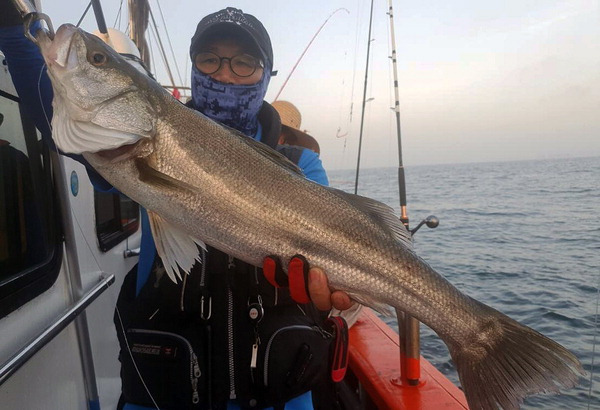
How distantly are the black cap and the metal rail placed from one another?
1865 mm

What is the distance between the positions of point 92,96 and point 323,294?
5.40 ft

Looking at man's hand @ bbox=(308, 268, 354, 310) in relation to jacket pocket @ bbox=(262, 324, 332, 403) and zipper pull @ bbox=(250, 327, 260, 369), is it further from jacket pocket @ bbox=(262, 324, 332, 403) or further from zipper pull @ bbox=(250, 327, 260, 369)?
zipper pull @ bbox=(250, 327, 260, 369)

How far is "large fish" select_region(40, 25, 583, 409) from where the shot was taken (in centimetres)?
211

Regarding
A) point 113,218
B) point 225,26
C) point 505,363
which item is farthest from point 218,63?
point 505,363

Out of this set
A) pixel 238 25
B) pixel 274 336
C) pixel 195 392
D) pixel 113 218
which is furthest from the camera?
pixel 113 218

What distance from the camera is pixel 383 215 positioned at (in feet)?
8.01

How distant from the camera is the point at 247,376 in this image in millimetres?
2424

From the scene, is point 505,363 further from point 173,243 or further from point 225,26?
point 225,26

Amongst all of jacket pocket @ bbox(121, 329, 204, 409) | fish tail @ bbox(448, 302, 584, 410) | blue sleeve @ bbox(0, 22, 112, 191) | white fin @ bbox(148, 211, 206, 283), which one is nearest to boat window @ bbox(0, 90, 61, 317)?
blue sleeve @ bbox(0, 22, 112, 191)

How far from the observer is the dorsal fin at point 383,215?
7.84ft

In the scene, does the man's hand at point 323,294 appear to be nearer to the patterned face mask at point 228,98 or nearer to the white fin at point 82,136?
the white fin at point 82,136

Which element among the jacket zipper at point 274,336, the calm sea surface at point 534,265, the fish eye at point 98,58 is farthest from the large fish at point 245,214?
the calm sea surface at point 534,265

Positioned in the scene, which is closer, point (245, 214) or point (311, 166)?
point (245, 214)

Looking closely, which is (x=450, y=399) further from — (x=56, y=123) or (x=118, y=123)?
(x=56, y=123)
